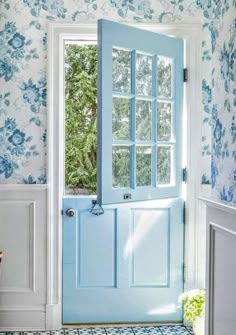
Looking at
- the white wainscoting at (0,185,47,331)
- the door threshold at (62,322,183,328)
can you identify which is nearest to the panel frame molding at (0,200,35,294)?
the white wainscoting at (0,185,47,331)

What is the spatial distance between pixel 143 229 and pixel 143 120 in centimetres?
82

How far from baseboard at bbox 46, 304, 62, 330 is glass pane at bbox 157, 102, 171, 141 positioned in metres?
1.41

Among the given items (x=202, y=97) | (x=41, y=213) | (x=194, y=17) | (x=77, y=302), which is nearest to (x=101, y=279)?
(x=77, y=302)

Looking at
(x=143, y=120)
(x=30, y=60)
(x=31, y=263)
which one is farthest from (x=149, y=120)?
(x=31, y=263)

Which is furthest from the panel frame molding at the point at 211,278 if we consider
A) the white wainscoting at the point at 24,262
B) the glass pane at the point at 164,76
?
the white wainscoting at the point at 24,262

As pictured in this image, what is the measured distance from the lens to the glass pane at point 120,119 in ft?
10.5

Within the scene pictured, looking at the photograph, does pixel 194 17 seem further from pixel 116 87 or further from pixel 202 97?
pixel 116 87

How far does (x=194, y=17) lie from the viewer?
142 inches

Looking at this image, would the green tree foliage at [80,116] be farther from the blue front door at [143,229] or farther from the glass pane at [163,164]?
the glass pane at [163,164]

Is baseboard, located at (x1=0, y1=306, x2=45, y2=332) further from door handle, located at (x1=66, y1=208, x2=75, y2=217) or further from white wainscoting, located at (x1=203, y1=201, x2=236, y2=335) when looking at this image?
white wainscoting, located at (x1=203, y1=201, x2=236, y2=335)

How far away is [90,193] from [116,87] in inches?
41.4

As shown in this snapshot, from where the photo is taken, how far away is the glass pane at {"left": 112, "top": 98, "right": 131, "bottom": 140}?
319 cm

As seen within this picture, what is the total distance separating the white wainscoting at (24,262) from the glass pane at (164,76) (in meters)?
1.09

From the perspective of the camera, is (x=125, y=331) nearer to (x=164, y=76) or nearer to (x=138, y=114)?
(x=138, y=114)
